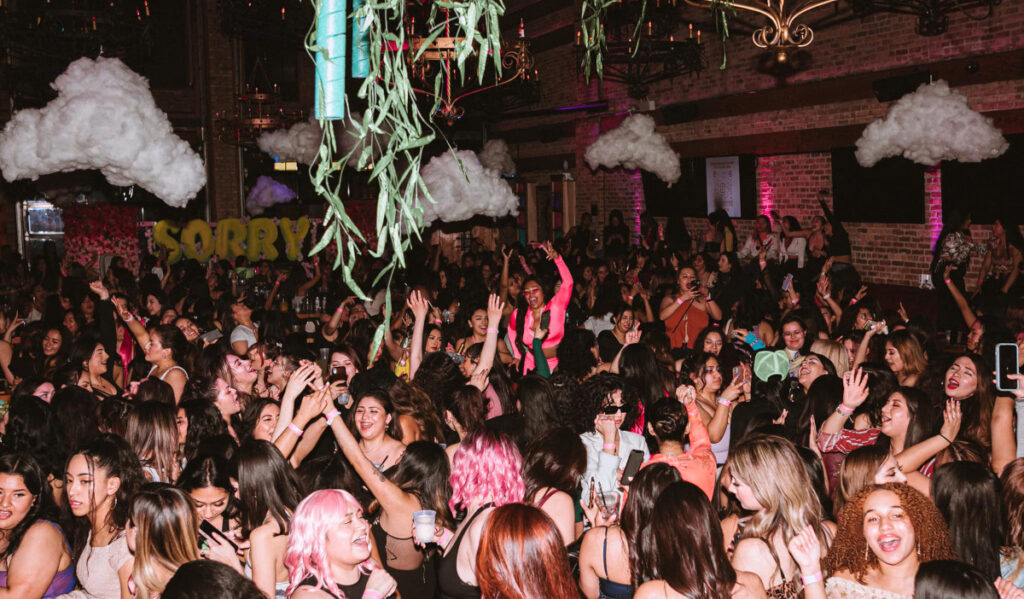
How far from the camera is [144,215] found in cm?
1795

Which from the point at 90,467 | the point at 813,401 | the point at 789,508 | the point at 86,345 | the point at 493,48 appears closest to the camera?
the point at 493,48

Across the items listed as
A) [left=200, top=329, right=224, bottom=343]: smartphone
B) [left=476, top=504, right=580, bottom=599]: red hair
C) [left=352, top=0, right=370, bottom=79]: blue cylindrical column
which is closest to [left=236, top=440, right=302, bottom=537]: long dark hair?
[left=476, top=504, right=580, bottom=599]: red hair

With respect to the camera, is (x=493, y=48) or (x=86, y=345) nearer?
(x=493, y=48)

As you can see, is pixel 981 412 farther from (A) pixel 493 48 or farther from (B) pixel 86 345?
(B) pixel 86 345

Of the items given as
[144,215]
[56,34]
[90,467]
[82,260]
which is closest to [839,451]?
[90,467]

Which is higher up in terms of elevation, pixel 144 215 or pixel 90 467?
pixel 144 215

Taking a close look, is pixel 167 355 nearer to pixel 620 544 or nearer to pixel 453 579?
pixel 453 579

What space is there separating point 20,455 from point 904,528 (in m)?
3.09

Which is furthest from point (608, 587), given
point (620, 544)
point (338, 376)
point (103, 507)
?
point (338, 376)

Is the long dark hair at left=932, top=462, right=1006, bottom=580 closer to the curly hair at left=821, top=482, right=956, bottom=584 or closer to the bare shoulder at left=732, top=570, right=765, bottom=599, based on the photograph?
the curly hair at left=821, top=482, right=956, bottom=584

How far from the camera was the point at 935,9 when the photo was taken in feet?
27.3

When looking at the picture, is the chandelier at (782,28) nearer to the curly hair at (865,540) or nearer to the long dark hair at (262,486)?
the curly hair at (865,540)

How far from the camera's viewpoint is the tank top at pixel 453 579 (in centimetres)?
291

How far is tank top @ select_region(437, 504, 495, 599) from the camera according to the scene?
2.91 meters
